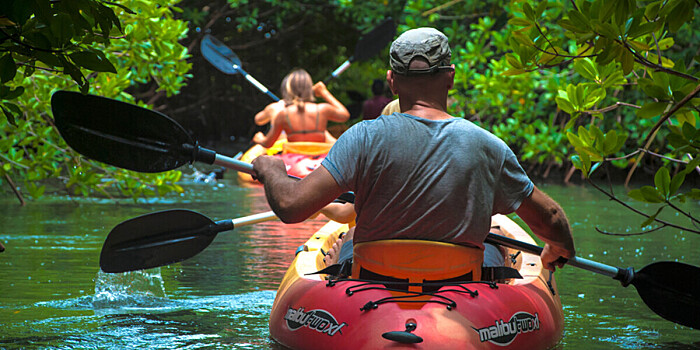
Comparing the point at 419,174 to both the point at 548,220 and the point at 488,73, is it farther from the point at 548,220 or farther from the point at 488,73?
the point at 488,73

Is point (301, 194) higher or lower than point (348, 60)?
higher

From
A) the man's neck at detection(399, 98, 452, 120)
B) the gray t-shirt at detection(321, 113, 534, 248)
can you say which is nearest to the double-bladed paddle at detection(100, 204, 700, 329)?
the gray t-shirt at detection(321, 113, 534, 248)

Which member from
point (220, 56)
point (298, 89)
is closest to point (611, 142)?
point (298, 89)

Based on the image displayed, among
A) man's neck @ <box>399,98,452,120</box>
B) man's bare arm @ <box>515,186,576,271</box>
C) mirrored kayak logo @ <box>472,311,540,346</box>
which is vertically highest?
man's neck @ <box>399,98,452,120</box>

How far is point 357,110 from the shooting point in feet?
44.1

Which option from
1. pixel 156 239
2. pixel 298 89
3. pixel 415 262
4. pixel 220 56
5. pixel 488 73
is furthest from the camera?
pixel 220 56

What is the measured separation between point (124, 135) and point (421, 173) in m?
1.24

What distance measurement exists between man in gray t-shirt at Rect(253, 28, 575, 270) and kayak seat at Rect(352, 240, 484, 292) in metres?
0.03

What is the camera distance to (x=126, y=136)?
336cm

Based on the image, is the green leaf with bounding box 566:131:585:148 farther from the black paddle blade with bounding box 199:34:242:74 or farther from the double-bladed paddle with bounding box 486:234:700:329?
the black paddle blade with bounding box 199:34:242:74

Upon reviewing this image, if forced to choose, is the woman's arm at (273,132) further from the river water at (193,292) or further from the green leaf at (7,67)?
the green leaf at (7,67)

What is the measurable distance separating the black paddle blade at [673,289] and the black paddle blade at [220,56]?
8357 mm

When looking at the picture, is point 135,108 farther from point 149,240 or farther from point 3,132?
point 3,132

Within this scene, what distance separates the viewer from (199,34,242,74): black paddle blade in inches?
448
